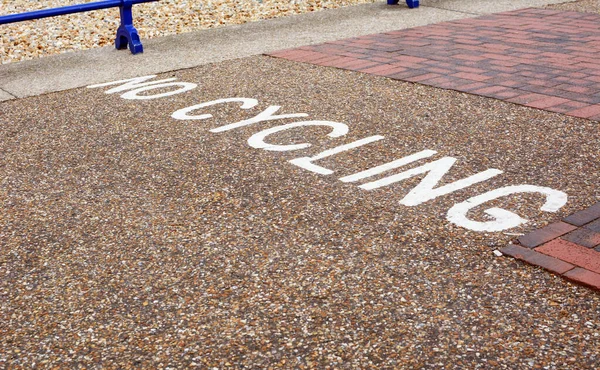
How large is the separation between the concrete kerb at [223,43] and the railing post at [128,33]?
9 cm

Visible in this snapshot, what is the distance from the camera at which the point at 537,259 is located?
3059mm

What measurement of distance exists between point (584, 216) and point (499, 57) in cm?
317

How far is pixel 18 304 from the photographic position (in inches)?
115

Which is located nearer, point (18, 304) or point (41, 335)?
point (41, 335)

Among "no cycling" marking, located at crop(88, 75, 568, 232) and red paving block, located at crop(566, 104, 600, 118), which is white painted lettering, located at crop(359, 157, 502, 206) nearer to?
"no cycling" marking, located at crop(88, 75, 568, 232)

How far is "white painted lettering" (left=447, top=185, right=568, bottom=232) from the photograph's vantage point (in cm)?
339

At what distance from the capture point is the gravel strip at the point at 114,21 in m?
8.29

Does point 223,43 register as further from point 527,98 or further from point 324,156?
point 324,156

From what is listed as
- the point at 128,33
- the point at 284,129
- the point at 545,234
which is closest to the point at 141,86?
the point at 128,33

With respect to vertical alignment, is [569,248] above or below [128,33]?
below

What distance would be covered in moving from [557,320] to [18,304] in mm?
1977

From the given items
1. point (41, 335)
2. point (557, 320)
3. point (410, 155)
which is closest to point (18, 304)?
point (41, 335)

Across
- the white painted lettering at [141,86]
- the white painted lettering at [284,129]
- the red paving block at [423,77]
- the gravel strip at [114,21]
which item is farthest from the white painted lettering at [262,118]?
the gravel strip at [114,21]

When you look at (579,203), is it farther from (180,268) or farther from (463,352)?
(180,268)
